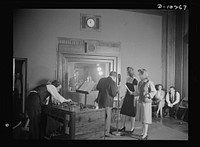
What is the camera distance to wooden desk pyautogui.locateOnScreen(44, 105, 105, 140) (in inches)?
81.7

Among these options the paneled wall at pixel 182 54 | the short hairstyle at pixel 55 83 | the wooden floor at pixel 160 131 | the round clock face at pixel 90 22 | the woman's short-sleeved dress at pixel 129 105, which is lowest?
the wooden floor at pixel 160 131

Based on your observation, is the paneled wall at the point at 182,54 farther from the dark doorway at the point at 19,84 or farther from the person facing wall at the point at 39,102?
the dark doorway at the point at 19,84

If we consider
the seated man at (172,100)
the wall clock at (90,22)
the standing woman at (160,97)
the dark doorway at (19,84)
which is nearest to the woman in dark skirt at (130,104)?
the standing woman at (160,97)

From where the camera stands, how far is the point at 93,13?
2.23 meters

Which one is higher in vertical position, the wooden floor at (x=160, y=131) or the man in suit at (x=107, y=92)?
the man in suit at (x=107, y=92)

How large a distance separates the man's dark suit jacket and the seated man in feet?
1.88

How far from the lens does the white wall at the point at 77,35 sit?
219cm

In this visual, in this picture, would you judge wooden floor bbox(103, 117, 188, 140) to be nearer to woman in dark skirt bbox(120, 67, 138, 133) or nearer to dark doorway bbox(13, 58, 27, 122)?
woman in dark skirt bbox(120, 67, 138, 133)

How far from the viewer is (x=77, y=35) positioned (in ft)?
7.38

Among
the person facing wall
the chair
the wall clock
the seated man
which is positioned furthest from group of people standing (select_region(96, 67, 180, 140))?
the wall clock

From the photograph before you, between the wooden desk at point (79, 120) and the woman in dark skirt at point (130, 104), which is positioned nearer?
the wooden desk at point (79, 120)

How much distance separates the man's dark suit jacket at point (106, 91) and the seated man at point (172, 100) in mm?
572
